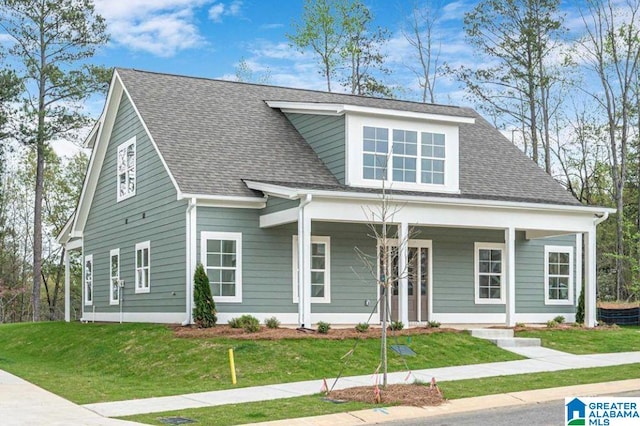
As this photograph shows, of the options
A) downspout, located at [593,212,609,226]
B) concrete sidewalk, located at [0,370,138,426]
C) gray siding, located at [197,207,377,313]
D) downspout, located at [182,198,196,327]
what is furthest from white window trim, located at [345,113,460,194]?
concrete sidewalk, located at [0,370,138,426]

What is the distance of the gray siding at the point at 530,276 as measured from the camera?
25891 millimetres

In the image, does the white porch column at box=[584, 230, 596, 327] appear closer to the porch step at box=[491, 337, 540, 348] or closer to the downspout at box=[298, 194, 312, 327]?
the porch step at box=[491, 337, 540, 348]

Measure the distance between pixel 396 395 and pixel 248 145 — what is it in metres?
Answer: 11.7

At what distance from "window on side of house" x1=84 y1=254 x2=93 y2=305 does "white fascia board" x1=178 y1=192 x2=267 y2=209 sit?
8.64 m

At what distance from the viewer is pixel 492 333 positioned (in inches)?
826

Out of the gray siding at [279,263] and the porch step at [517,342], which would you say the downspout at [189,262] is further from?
the porch step at [517,342]

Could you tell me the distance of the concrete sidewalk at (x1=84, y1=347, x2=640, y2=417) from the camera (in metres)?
13.8

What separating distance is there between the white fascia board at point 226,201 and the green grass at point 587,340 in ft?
23.8

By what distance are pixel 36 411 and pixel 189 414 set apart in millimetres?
2507

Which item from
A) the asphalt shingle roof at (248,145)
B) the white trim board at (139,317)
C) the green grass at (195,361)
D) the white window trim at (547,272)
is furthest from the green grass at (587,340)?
the white trim board at (139,317)

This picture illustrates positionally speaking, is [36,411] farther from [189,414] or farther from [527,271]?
[527,271]

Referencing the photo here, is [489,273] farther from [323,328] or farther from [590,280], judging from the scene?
[323,328]

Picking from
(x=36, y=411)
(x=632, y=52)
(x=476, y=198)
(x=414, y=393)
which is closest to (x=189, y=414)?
(x=36, y=411)

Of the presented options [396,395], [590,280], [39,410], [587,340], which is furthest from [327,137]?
[39,410]
